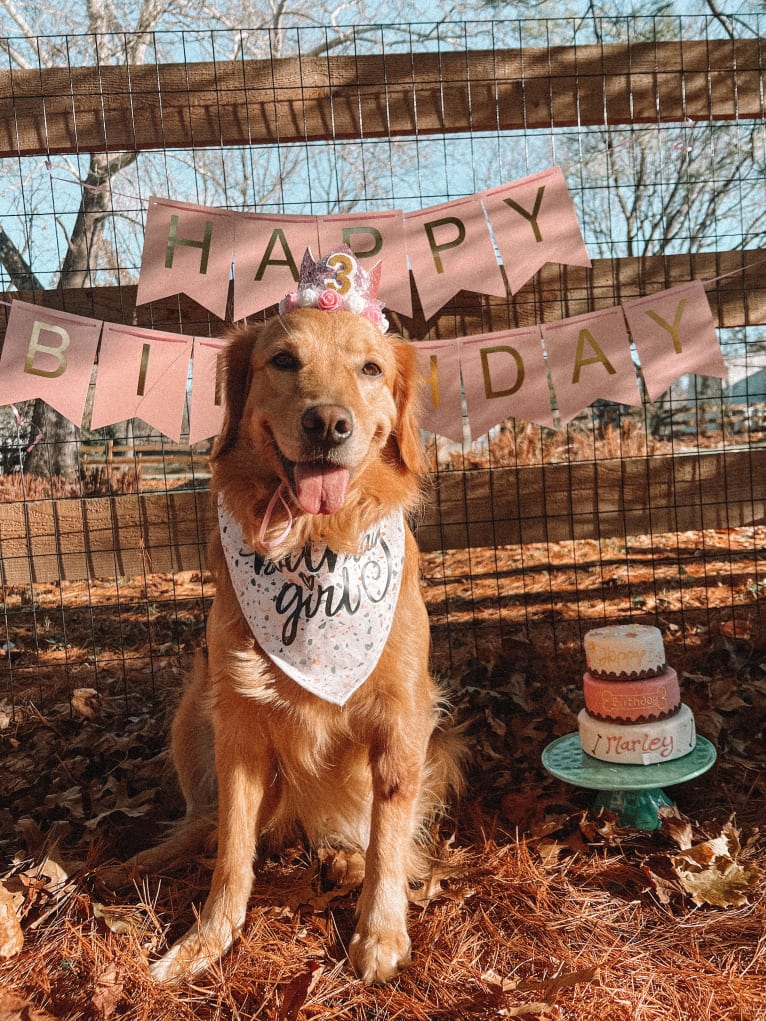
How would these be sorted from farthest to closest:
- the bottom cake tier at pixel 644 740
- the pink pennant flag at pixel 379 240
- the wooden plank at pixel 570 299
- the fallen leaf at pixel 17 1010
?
the wooden plank at pixel 570 299 → the pink pennant flag at pixel 379 240 → the bottom cake tier at pixel 644 740 → the fallen leaf at pixel 17 1010

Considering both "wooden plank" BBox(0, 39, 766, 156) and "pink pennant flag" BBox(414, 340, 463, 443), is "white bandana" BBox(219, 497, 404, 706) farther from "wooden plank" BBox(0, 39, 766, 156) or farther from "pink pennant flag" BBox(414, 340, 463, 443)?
"wooden plank" BBox(0, 39, 766, 156)

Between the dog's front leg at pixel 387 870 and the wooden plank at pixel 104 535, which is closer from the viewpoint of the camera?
the dog's front leg at pixel 387 870

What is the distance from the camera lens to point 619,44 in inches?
120

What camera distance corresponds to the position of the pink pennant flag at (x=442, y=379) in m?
2.82

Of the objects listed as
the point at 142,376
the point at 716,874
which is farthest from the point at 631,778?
the point at 142,376

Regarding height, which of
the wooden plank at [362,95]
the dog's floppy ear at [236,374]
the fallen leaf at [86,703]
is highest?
the wooden plank at [362,95]

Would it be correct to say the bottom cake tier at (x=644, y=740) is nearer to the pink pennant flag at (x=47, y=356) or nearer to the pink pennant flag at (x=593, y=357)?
the pink pennant flag at (x=593, y=357)

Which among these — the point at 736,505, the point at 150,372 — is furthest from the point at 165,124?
the point at 736,505

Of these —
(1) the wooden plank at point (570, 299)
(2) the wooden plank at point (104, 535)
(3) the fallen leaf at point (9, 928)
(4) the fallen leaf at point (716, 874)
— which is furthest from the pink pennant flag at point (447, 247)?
(3) the fallen leaf at point (9, 928)

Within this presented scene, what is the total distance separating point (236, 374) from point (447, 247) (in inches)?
46.4

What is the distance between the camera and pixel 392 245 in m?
2.76

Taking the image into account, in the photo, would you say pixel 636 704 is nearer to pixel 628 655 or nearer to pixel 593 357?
pixel 628 655

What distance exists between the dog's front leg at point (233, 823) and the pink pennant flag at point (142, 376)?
1.21 m

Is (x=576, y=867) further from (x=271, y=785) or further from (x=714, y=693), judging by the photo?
(x=714, y=693)
